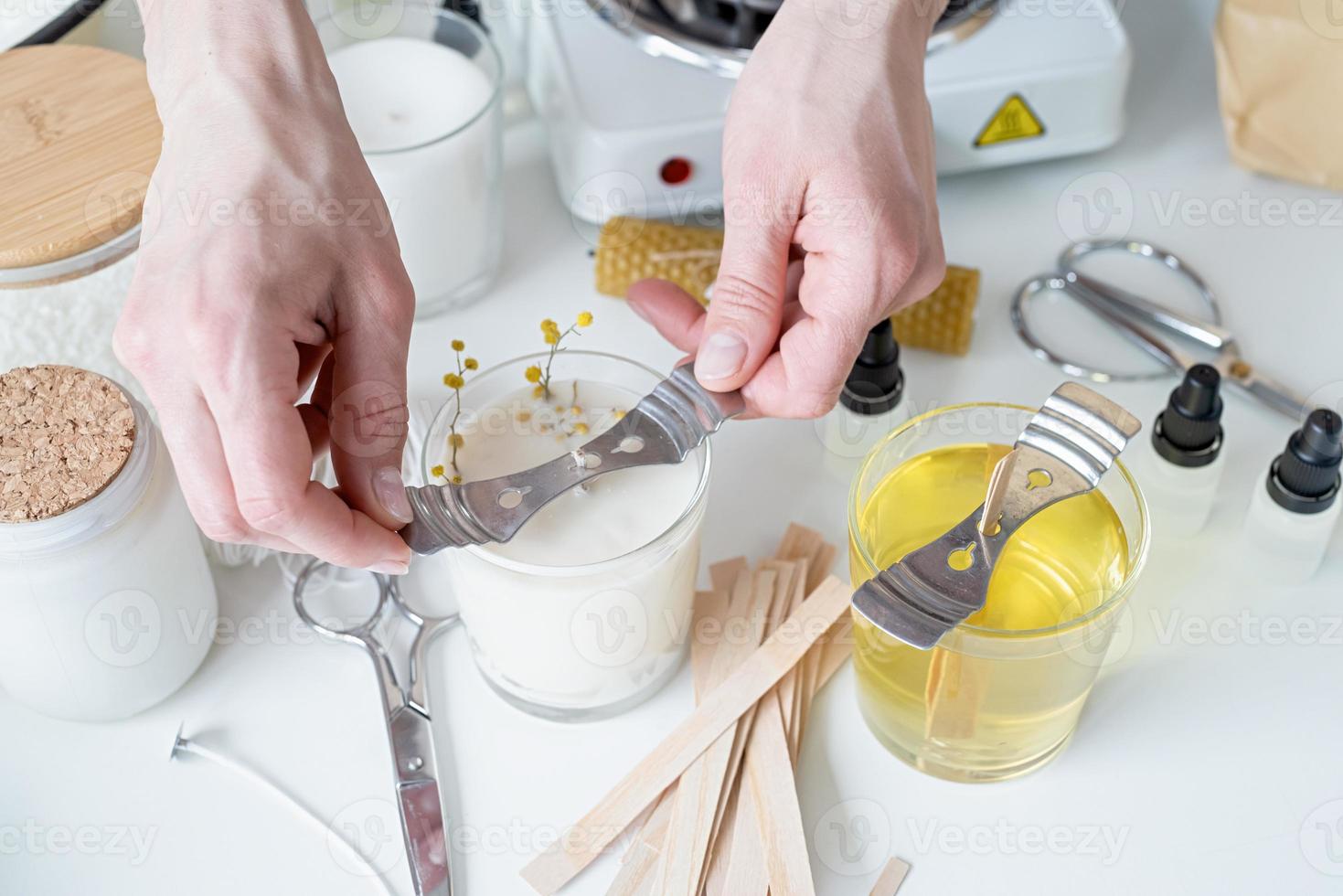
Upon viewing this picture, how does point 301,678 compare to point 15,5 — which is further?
point 15,5

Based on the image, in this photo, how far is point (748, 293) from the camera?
0.62m

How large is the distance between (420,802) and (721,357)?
27 centimetres

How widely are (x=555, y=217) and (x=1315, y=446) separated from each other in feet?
1.80

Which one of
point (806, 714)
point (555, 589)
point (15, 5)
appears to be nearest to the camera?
point (555, 589)

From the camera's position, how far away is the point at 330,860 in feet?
2.07

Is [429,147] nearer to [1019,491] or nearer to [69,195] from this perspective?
[69,195]

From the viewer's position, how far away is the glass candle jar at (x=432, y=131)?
2.66ft

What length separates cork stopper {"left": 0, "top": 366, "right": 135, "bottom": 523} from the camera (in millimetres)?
578

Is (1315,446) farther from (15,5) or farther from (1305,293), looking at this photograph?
(15,5)

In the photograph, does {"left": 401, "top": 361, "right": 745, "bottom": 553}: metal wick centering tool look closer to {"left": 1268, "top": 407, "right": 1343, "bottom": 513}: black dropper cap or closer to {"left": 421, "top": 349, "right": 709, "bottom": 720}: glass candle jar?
{"left": 421, "top": 349, "right": 709, "bottom": 720}: glass candle jar

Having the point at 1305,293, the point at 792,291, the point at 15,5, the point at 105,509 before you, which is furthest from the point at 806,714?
the point at 15,5

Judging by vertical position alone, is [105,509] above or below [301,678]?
above

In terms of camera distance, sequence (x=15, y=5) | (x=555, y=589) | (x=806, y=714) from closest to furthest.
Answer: (x=555, y=589), (x=806, y=714), (x=15, y=5)

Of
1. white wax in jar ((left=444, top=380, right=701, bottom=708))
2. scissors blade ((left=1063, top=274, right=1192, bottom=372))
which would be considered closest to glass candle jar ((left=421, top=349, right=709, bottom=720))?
white wax in jar ((left=444, top=380, right=701, bottom=708))
